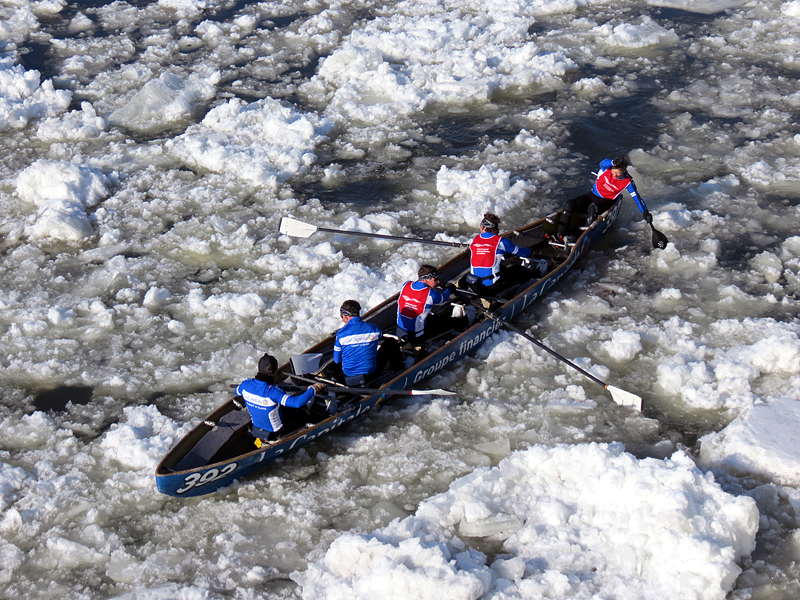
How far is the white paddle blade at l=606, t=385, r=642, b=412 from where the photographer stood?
776cm

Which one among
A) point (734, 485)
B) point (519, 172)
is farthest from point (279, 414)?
point (519, 172)

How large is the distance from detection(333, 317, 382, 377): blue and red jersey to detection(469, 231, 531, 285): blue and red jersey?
6.43 feet

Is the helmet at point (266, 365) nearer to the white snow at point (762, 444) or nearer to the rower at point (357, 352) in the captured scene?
the rower at point (357, 352)

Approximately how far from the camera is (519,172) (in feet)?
40.3

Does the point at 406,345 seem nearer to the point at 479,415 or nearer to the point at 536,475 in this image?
the point at 479,415

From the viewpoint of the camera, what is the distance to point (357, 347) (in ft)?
25.5

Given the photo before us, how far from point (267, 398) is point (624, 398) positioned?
3.86 meters

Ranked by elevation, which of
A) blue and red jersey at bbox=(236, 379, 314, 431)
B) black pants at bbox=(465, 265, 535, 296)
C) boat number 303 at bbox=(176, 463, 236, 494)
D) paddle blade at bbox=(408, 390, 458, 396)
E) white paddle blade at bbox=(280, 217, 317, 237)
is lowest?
black pants at bbox=(465, 265, 535, 296)

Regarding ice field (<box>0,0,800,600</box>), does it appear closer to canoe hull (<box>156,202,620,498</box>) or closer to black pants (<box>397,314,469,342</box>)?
canoe hull (<box>156,202,620,498</box>)

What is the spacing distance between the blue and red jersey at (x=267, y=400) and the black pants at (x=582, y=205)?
510 cm

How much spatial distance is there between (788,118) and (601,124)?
3438mm

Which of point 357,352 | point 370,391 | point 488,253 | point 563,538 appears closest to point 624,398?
point 563,538

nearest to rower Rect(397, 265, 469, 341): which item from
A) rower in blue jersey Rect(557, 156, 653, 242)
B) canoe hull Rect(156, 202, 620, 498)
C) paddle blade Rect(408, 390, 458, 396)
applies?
canoe hull Rect(156, 202, 620, 498)

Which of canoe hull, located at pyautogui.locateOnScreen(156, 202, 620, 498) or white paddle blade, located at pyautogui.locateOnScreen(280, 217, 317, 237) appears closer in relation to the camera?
canoe hull, located at pyautogui.locateOnScreen(156, 202, 620, 498)
